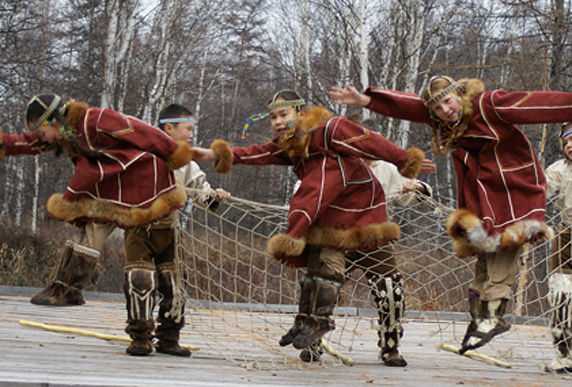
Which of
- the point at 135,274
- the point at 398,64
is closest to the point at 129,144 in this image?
the point at 135,274

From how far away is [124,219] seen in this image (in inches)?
148

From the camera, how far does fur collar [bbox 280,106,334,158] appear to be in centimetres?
374

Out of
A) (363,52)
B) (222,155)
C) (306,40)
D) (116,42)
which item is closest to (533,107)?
(222,155)

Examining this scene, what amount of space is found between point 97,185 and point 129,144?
29 cm

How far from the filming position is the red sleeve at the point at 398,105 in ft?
11.9

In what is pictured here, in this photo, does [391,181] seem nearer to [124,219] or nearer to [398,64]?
[124,219]

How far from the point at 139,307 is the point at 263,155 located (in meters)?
1.11

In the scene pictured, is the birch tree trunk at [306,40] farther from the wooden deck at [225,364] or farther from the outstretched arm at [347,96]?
the outstretched arm at [347,96]

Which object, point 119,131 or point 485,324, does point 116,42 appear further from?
point 485,324

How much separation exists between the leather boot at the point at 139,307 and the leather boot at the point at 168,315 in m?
0.23

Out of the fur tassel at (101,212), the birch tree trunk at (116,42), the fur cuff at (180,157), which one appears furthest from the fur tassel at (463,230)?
the birch tree trunk at (116,42)

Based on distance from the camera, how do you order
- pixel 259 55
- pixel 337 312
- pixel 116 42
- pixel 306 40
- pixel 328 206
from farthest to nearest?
pixel 259 55
pixel 306 40
pixel 116 42
pixel 337 312
pixel 328 206

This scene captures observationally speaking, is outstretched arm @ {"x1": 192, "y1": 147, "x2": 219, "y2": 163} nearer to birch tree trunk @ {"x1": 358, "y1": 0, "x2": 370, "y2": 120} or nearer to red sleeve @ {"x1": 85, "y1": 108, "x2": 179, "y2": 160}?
red sleeve @ {"x1": 85, "y1": 108, "x2": 179, "y2": 160}

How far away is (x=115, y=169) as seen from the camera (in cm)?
374
